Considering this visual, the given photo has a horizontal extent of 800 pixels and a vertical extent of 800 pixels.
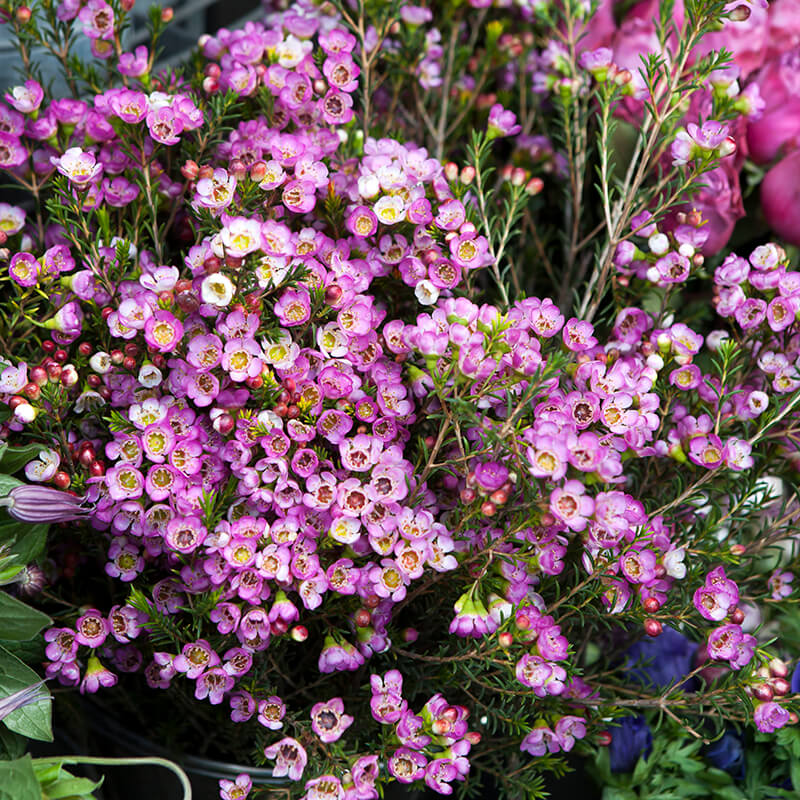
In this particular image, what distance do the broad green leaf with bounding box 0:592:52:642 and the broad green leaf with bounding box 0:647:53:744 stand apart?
1 centimetres

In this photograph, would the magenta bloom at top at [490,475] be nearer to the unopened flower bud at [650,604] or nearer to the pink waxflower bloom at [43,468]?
the unopened flower bud at [650,604]

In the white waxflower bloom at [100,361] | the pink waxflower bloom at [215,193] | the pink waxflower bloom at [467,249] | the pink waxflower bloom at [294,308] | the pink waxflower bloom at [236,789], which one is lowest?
the pink waxflower bloom at [236,789]

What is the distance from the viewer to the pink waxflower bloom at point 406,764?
1.50 ft

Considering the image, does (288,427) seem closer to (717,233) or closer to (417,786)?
(417,786)

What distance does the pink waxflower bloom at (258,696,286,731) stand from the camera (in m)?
0.47

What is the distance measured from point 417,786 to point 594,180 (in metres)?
0.50

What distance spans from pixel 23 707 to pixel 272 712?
0.43ft

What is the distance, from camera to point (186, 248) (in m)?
0.58

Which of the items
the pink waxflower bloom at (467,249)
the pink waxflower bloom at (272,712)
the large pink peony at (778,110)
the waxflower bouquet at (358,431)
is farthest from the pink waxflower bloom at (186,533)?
the large pink peony at (778,110)

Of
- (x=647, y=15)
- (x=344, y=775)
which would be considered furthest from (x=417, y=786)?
(x=647, y=15)

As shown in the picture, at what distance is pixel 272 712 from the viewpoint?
0.49 meters

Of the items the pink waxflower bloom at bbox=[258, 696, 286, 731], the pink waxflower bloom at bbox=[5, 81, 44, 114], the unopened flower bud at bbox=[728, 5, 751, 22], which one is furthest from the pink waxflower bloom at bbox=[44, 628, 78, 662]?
the unopened flower bud at bbox=[728, 5, 751, 22]

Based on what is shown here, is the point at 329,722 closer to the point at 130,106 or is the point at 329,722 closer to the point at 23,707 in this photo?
the point at 23,707

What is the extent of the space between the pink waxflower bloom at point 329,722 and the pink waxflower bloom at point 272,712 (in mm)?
19
